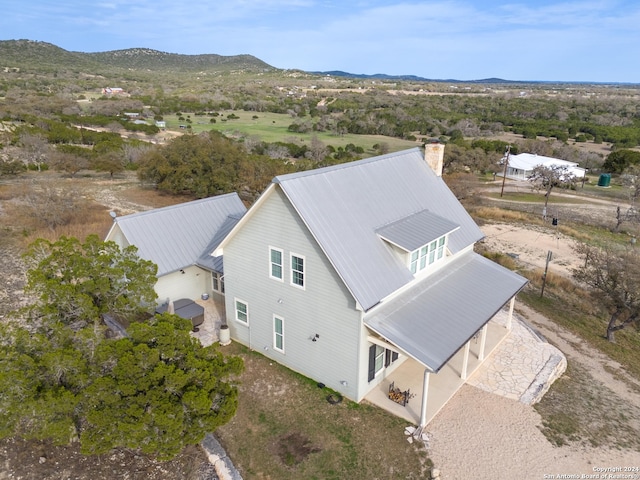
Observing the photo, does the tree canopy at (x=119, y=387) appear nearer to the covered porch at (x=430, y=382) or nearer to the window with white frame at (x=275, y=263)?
the window with white frame at (x=275, y=263)

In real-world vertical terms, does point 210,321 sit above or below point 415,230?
below

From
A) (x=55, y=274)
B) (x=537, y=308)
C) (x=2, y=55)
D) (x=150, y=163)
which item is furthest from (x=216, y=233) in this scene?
(x=2, y=55)

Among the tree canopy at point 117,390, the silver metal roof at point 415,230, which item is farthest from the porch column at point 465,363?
the tree canopy at point 117,390

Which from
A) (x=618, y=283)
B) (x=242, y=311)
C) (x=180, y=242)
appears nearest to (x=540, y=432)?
(x=618, y=283)

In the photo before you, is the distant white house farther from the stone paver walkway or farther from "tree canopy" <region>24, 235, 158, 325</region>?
"tree canopy" <region>24, 235, 158, 325</region>

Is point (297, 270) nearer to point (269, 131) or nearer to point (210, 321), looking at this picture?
point (210, 321)

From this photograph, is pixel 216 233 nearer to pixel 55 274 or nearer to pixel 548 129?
pixel 55 274

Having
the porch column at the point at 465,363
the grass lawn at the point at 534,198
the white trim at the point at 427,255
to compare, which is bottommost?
the grass lawn at the point at 534,198
